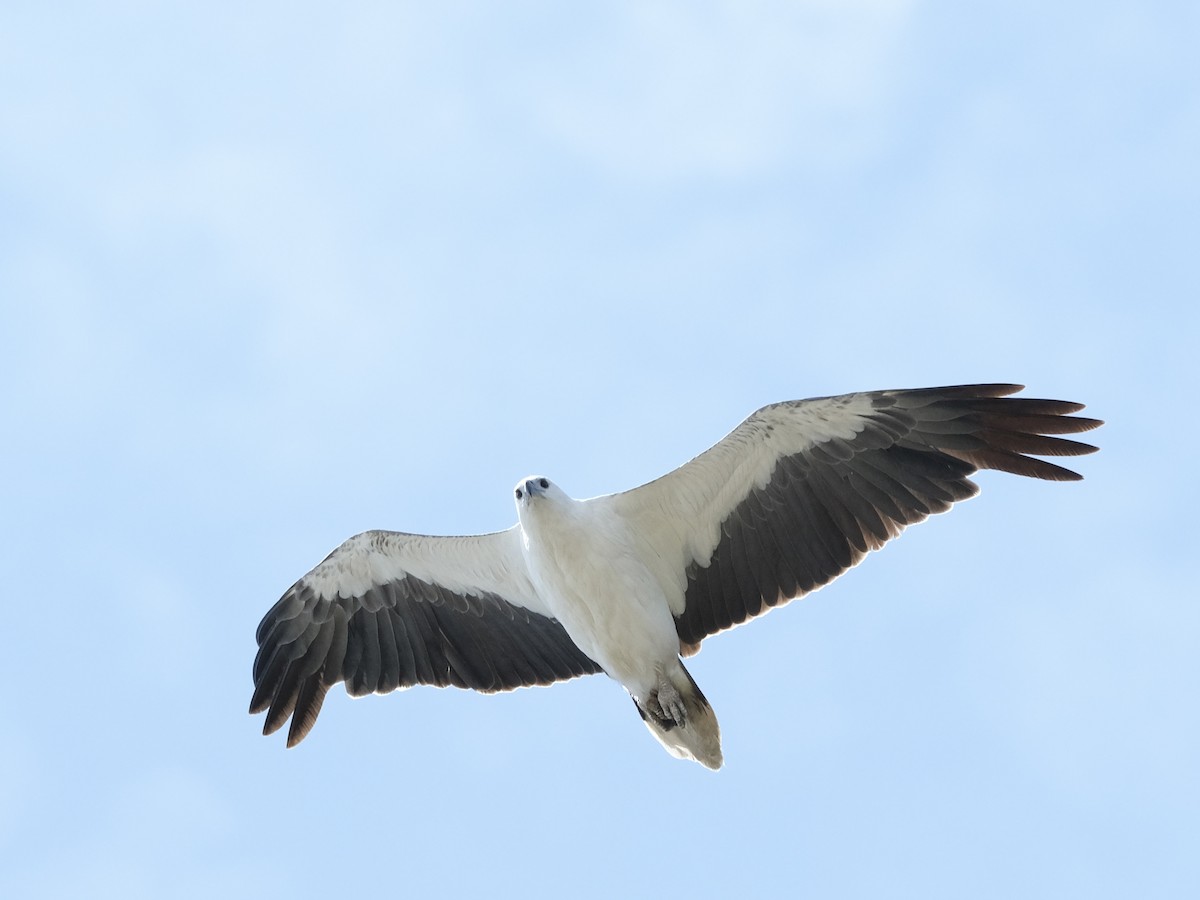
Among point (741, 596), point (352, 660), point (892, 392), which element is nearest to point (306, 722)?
point (352, 660)

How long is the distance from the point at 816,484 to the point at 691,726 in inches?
92.2

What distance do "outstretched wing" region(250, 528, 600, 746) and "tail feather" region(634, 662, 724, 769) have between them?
4.17 ft

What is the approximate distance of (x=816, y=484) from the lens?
45.7ft

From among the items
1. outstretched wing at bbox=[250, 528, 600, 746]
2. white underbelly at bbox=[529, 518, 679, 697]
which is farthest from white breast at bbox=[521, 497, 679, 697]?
outstretched wing at bbox=[250, 528, 600, 746]

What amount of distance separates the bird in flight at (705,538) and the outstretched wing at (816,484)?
1 cm

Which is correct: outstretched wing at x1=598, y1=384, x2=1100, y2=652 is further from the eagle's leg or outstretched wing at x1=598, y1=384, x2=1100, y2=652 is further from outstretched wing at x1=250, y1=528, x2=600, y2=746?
outstretched wing at x1=250, y1=528, x2=600, y2=746

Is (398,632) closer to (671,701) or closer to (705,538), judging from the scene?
(671,701)

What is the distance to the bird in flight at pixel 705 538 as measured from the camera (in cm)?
1341

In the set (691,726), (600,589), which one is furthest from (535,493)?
(691,726)

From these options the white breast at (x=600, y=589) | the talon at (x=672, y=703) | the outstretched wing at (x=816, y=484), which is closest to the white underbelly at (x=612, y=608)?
the white breast at (x=600, y=589)

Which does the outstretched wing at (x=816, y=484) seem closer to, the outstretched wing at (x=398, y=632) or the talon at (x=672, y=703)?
the talon at (x=672, y=703)

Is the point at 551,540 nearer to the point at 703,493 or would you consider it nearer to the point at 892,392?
the point at 703,493

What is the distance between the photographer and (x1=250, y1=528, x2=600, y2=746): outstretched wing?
1505cm

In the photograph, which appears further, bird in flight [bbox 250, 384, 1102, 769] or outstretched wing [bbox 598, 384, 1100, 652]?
bird in flight [bbox 250, 384, 1102, 769]
